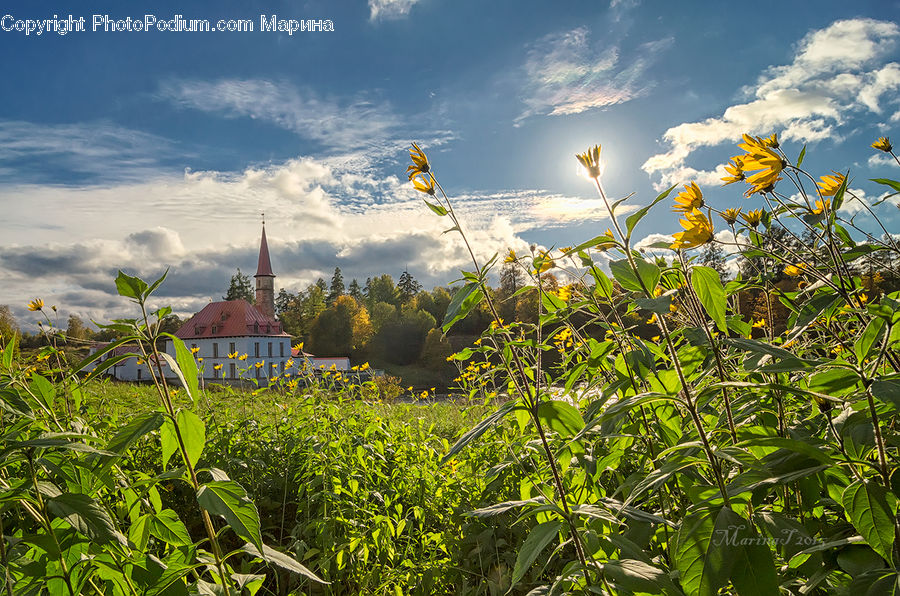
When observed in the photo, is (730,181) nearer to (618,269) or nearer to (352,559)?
(618,269)

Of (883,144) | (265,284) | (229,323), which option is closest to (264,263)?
(265,284)

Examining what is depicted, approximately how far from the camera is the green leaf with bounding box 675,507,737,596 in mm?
871

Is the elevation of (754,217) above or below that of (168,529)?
above

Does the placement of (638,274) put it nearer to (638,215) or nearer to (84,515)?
(638,215)

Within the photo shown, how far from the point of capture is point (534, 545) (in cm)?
104

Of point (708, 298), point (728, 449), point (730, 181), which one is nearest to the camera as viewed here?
point (728, 449)

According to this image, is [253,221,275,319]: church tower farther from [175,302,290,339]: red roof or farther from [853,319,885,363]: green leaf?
[853,319,885,363]: green leaf

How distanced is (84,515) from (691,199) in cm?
180

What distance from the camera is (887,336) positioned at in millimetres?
992

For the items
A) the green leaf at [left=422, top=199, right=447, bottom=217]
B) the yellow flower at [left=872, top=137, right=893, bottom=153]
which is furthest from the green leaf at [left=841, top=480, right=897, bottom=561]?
the yellow flower at [left=872, top=137, right=893, bottom=153]

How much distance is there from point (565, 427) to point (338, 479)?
161cm

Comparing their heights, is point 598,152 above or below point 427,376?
above

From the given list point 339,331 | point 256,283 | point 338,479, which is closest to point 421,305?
point 339,331

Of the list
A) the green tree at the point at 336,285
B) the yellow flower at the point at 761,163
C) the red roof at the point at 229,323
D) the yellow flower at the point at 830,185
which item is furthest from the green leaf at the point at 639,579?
the green tree at the point at 336,285
